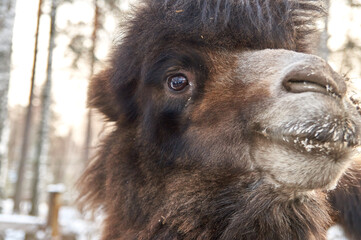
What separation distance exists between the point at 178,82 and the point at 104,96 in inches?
40.8

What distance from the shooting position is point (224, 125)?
7.20 feet

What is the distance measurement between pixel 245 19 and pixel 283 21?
0.83ft

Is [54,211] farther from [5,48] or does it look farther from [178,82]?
[178,82]

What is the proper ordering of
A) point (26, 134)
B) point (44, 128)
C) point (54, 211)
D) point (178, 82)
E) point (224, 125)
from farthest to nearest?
1. point (26, 134)
2. point (44, 128)
3. point (54, 211)
4. point (178, 82)
5. point (224, 125)

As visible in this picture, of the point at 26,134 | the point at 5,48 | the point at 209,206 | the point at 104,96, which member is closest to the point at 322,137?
the point at 209,206

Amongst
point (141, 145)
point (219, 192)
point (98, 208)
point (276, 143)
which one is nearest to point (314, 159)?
point (276, 143)

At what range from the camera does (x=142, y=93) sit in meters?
2.81

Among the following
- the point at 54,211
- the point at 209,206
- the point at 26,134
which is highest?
the point at 209,206

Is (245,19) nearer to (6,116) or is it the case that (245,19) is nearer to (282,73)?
(282,73)

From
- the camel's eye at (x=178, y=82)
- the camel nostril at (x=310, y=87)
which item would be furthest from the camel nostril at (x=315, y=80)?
the camel's eye at (x=178, y=82)

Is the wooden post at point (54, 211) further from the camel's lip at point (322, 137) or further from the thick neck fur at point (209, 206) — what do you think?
the camel's lip at point (322, 137)

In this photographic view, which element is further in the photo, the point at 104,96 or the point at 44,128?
the point at 44,128

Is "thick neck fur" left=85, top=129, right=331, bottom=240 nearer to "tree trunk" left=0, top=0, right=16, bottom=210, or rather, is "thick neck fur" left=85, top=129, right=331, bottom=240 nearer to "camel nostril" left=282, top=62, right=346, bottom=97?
"camel nostril" left=282, top=62, right=346, bottom=97

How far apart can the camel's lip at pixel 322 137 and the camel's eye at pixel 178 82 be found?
0.80 metres
